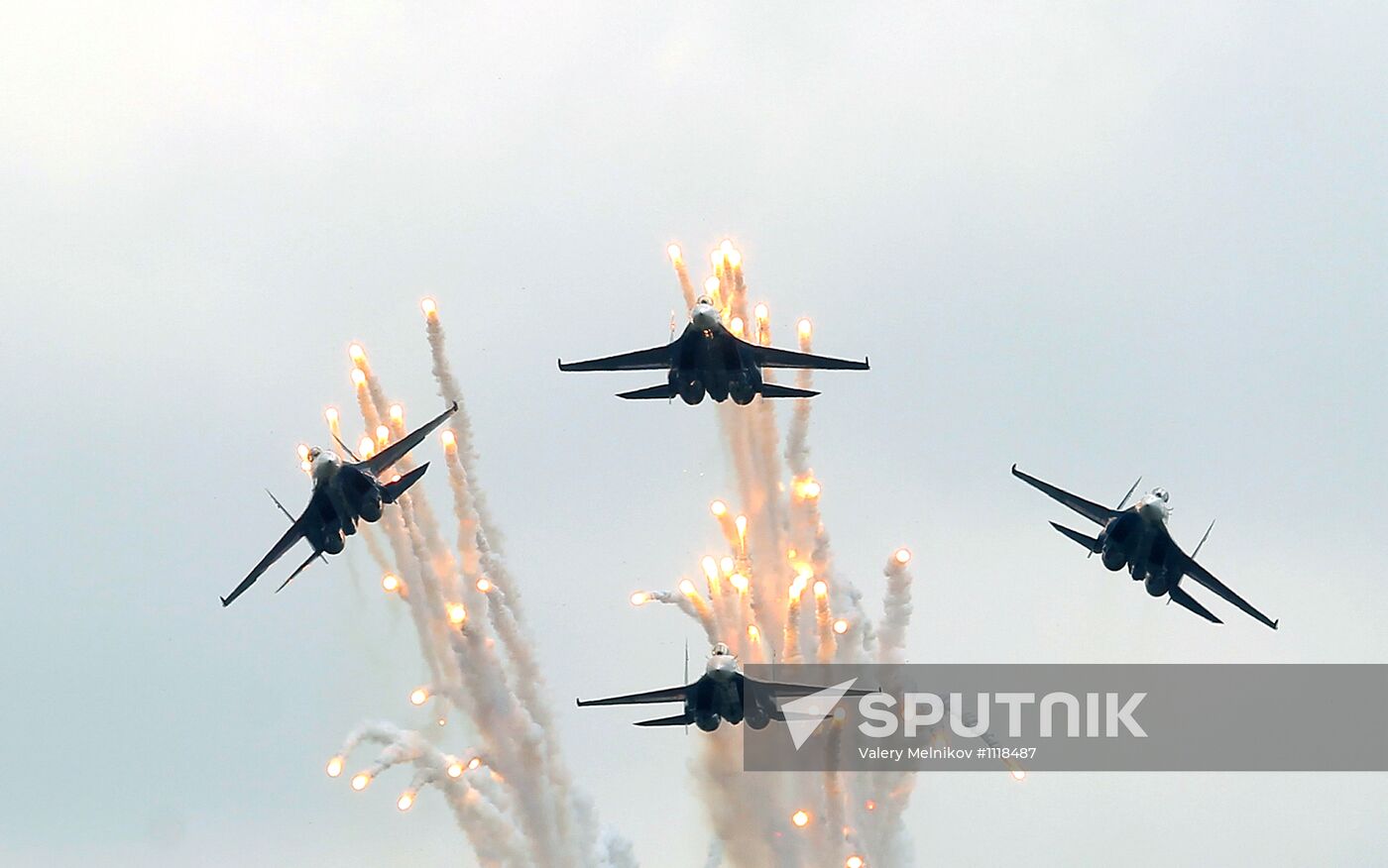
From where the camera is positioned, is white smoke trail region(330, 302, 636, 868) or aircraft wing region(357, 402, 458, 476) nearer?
aircraft wing region(357, 402, 458, 476)

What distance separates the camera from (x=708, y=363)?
87.2m

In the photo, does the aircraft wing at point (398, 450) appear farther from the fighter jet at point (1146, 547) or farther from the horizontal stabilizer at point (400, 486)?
the fighter jet at point (1146, 547)

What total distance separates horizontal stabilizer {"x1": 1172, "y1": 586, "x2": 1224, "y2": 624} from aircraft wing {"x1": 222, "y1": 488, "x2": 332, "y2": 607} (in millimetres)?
36953

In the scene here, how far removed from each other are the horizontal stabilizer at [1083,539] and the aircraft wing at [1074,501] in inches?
41.9

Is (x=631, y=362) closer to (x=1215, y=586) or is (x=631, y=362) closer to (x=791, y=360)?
(x=791, y=360)

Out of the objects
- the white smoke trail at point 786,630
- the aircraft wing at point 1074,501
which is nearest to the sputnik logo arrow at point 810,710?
the white smoke trail at point 786,630

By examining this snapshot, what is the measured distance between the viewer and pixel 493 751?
10062 cm

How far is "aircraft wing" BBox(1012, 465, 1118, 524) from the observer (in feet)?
291

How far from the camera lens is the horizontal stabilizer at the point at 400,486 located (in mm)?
86812

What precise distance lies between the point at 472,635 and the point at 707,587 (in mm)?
11952

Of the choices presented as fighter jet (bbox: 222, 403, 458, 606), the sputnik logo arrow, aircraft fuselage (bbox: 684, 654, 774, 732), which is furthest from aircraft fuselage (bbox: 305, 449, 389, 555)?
the sputnik logo arrow

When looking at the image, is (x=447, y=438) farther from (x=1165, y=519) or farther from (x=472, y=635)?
(x=1165, y=519)

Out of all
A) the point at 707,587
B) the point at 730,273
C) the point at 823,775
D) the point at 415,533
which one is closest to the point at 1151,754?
the point at 823,775

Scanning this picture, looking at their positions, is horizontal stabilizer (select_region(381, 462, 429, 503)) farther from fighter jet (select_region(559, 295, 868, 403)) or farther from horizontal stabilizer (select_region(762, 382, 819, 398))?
horizontal stabilizer (select_region(762, 382, 819, 398))
